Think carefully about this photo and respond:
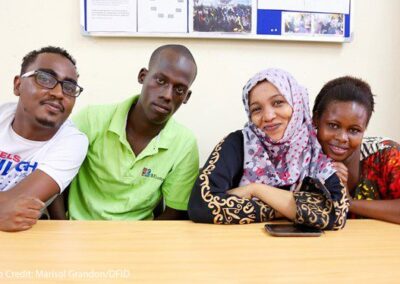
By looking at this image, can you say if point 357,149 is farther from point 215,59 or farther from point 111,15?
point 111,15

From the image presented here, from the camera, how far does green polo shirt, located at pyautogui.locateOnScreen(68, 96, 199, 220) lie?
1366mm

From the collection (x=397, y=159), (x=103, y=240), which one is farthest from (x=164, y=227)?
(x=397, y=159)

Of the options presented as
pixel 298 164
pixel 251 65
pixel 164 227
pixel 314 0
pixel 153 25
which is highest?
A: pixel 314 0

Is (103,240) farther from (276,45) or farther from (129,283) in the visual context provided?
(276,45)

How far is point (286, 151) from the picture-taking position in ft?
4.07

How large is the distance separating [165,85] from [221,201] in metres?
0.53

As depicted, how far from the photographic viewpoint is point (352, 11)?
1856 mm

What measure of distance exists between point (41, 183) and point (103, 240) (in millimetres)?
350

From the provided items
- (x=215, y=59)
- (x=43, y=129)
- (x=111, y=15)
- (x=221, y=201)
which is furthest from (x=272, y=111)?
(x=111, y=15)

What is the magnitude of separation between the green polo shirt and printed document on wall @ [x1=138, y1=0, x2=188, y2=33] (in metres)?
0.49

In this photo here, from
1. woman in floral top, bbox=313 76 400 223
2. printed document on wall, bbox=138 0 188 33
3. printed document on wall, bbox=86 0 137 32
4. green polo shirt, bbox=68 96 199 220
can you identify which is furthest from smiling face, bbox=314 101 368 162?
printed document on wall, bbox=86 0 137 32

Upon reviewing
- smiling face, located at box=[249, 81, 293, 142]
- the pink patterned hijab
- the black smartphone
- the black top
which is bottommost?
the black smartphone

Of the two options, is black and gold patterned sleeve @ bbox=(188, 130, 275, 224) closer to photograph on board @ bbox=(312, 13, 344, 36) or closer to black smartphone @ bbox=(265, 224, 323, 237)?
black smartphone @ bbox=(265, 224, 323, 237)

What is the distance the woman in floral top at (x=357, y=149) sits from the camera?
1.25 meters
